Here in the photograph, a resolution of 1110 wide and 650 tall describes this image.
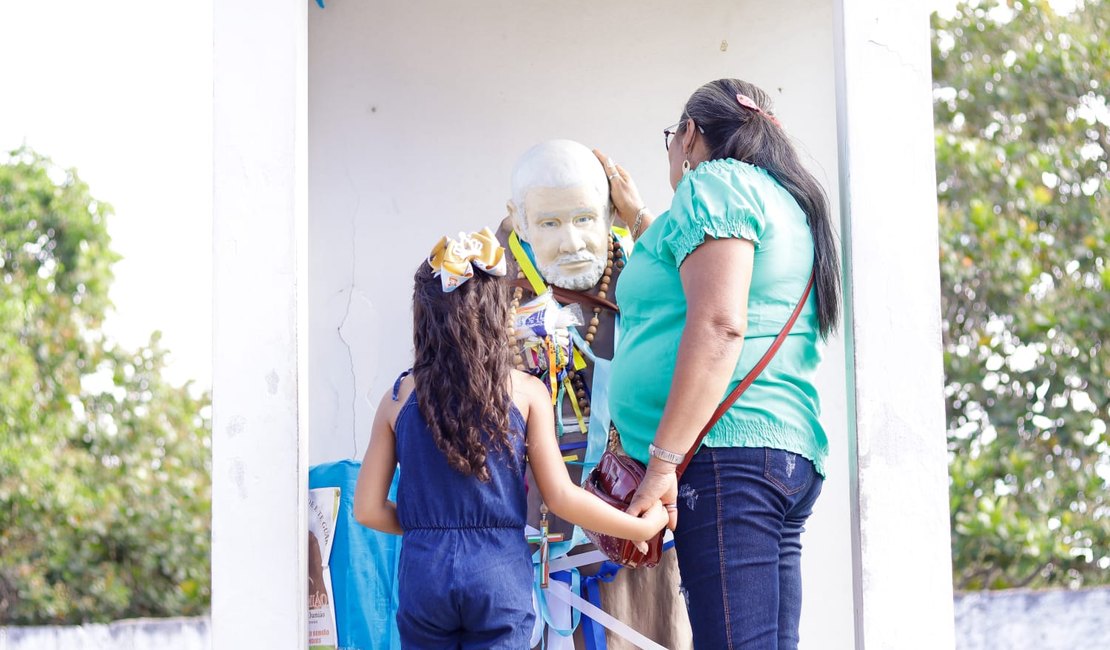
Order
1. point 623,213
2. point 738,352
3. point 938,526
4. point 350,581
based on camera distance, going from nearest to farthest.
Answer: point 738,352 → point 938,526 → point 350,581 → point 623,213

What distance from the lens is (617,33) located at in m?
4.96

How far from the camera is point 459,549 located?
278 cm

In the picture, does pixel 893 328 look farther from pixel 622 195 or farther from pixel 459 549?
pixel 459 549

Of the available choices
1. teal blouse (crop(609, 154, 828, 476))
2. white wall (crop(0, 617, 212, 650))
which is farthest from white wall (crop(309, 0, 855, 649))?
white wall (crop(0, 617, 212, 650))

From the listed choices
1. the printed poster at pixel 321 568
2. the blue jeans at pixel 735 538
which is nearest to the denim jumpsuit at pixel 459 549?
the blue jeans at pixel 735 538

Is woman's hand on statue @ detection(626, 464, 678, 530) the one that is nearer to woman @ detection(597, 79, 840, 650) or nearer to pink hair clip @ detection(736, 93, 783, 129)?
woman @ detection(597, 79, 840, 650)

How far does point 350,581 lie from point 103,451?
5.20 meters

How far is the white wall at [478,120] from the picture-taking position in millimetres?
4742

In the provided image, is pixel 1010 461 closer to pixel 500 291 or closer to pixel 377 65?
pixel 377 65

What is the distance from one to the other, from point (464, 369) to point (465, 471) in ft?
0.75

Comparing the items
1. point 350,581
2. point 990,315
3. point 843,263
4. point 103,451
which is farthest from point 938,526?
point 103,451

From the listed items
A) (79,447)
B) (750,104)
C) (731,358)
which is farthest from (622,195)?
(79,447)

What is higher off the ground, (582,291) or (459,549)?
(582,291)

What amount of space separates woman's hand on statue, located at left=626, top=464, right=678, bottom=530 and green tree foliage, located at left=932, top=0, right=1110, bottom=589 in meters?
5.58
